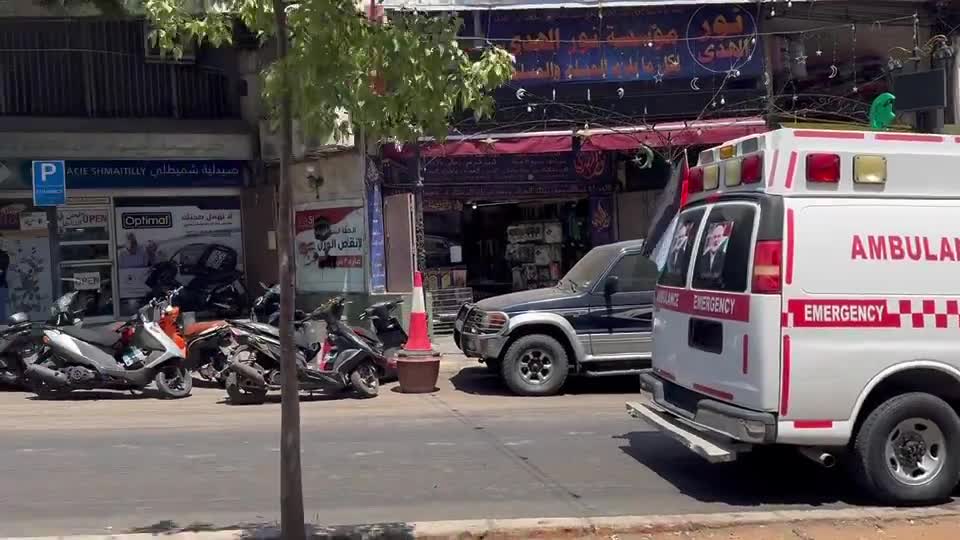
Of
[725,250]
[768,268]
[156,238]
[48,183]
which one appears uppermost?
[48,183]

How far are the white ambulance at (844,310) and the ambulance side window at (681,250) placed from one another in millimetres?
550

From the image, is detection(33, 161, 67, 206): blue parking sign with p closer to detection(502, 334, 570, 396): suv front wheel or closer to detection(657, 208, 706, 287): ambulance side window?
detection(502, 334, 570, 396): suv front wheel

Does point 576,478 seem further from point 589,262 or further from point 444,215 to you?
point 444,215

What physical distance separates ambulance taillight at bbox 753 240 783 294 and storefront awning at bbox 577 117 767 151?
10.1 meters

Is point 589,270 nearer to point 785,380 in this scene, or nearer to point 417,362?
point 417,362

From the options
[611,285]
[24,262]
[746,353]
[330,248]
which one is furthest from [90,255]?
[746,353]

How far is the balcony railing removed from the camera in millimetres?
17828

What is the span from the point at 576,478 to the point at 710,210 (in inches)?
89.3

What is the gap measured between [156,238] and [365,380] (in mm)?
8565

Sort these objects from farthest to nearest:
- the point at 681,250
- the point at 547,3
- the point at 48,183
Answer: the point at 547,3 < the point at 48,183 < the point at 681,250

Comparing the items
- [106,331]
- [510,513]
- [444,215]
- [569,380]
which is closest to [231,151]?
[444,215]

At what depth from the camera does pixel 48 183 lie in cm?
1542

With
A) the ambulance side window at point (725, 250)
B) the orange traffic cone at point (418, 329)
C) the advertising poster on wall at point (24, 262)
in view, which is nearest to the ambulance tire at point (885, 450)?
the ambulance side window at point (725, 250)

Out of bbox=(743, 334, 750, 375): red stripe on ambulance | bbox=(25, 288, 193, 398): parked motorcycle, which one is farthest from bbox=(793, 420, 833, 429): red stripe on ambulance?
bbox=(25, 288, 193, 398): parked motorcycle
